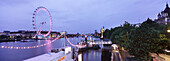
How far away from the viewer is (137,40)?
52.0 feet

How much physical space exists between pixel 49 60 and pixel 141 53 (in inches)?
497

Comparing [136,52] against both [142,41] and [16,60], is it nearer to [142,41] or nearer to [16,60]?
[142,41]

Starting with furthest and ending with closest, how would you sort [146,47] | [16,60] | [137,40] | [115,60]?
1. [16,60]
2. [115,60]
3. [137,40]
4. [146,47]

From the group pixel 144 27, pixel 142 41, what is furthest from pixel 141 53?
pixel 144 27

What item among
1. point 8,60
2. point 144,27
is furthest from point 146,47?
point 8,60

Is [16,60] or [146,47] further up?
[146,47]

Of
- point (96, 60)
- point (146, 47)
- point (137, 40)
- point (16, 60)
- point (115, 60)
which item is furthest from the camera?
point (16, 60)

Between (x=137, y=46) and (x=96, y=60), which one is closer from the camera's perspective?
(x=137, y=46)

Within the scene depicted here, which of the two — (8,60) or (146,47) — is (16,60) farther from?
(146,47)

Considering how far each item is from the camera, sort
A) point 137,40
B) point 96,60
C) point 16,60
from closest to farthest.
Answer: point 137,40
point 96,60
point 16,60

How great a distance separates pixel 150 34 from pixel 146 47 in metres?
1.88

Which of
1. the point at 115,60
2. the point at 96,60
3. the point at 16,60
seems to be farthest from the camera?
the point at 16,60

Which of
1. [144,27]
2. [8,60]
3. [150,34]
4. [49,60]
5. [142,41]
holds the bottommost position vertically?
[8,60]

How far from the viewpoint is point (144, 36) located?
50.4 ft
